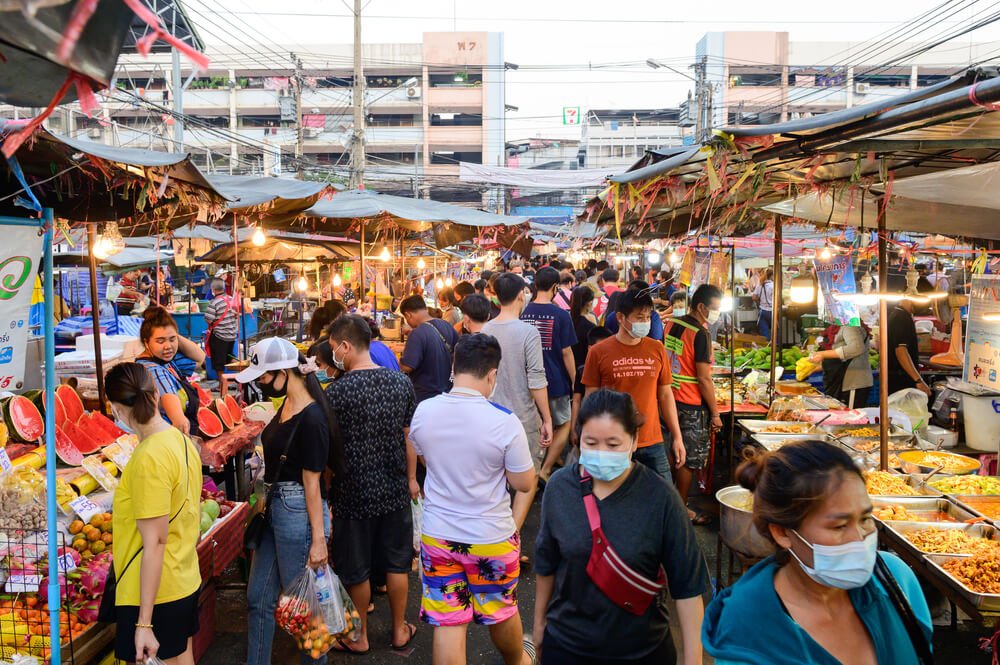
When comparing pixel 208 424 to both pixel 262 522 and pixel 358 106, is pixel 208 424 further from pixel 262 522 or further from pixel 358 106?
pixel 358 106

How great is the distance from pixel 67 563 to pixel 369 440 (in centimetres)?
173

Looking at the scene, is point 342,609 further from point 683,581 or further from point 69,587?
point 683,581

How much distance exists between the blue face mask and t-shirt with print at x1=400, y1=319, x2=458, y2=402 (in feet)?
11.4

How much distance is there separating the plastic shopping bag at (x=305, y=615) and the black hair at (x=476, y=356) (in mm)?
1461

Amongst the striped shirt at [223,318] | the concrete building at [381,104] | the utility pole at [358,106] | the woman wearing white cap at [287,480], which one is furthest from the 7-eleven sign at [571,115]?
the woman wearing white cap at [287,480]

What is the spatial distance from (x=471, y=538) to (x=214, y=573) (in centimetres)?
212

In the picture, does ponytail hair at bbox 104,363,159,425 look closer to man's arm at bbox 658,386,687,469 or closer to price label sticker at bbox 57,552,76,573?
price label sticker at bbox 57,552,76,573

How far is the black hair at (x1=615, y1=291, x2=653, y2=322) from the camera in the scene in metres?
4.82

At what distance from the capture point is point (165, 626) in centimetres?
314

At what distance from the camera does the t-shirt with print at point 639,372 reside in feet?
16.6

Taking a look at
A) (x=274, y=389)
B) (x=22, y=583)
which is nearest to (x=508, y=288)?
(x=274, y=389)

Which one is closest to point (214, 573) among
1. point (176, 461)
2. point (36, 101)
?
point (176, 461)

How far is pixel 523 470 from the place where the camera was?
3.30m

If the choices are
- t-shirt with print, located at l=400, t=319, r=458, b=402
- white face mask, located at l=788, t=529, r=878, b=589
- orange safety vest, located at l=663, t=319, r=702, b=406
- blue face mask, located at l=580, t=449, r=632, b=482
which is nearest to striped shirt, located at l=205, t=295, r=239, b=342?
t-shirt with print, located at l=400, t=319, r=458, b=402
